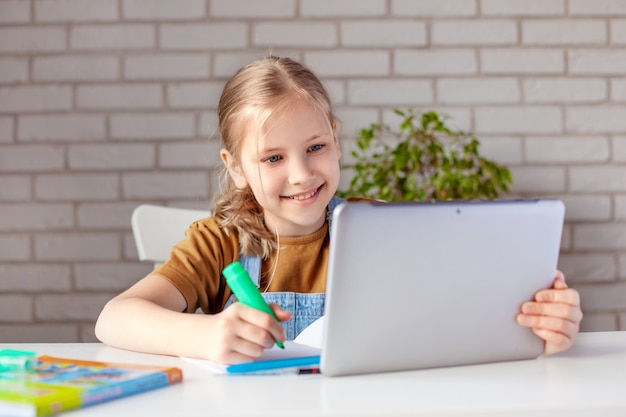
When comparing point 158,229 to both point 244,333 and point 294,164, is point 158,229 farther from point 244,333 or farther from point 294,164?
point 244,333

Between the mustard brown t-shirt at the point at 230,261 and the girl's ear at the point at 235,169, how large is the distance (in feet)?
0.32

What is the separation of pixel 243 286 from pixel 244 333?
0.19 feet

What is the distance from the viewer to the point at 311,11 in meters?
2.67

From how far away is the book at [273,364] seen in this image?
902 millimetres

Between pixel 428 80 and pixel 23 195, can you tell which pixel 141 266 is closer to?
pixel 23 195

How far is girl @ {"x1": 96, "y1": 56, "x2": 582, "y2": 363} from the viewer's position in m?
1.36

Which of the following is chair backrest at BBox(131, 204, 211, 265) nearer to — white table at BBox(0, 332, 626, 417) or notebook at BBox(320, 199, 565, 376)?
white table at BBox(0, 332, 626, 417)

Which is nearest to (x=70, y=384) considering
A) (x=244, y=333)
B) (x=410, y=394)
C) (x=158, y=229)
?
(x=244, y=333)

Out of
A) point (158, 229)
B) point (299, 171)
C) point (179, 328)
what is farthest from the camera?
point (158, 229)

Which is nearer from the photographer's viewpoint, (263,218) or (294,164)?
(294,164)

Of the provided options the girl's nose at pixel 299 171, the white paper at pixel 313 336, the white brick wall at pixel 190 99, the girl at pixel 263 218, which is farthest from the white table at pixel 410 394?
the white brick wall at pixel 190 99

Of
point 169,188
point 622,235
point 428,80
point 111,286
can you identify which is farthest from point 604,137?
point 111,286

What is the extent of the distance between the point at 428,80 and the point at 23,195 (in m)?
1.47

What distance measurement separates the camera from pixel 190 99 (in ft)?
8.75
